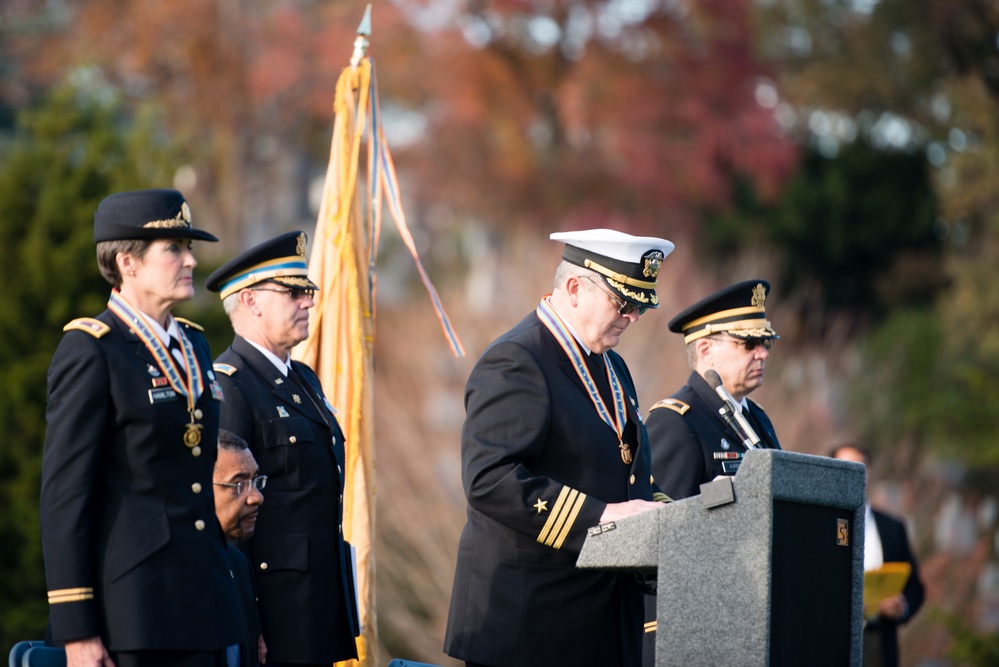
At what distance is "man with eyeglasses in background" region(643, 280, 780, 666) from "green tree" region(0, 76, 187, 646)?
593cm

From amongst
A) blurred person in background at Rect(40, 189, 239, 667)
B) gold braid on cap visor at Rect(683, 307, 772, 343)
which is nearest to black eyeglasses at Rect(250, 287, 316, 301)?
blurred person in background at Rect(40, 189, 239, 667)

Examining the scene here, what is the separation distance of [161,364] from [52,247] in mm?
7212

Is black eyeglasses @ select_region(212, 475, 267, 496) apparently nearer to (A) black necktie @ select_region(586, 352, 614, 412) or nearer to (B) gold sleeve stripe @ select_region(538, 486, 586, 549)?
(B) gold sleeve stripe @ select_region(538, 486, 586, 549)

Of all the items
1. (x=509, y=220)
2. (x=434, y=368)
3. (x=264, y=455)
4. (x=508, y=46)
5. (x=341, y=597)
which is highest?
(x=508, y=46)

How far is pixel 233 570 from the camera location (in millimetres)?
4801

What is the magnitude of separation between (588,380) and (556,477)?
36 centimetres

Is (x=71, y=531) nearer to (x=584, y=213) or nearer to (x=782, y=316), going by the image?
(x=782, y=316)

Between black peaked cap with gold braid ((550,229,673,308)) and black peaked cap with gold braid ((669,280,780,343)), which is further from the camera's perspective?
black peaked cap with gold braid ((669,280,780,343))

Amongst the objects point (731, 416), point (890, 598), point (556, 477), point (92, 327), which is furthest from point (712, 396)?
point (890, 598)

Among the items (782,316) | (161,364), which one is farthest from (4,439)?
(782,316)

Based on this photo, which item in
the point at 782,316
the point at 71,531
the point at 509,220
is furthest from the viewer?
the point at 509,220

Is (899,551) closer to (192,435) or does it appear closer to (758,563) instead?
(758,563)

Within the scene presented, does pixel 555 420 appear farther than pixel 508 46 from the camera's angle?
No

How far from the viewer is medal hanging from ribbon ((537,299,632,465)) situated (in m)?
4.94
